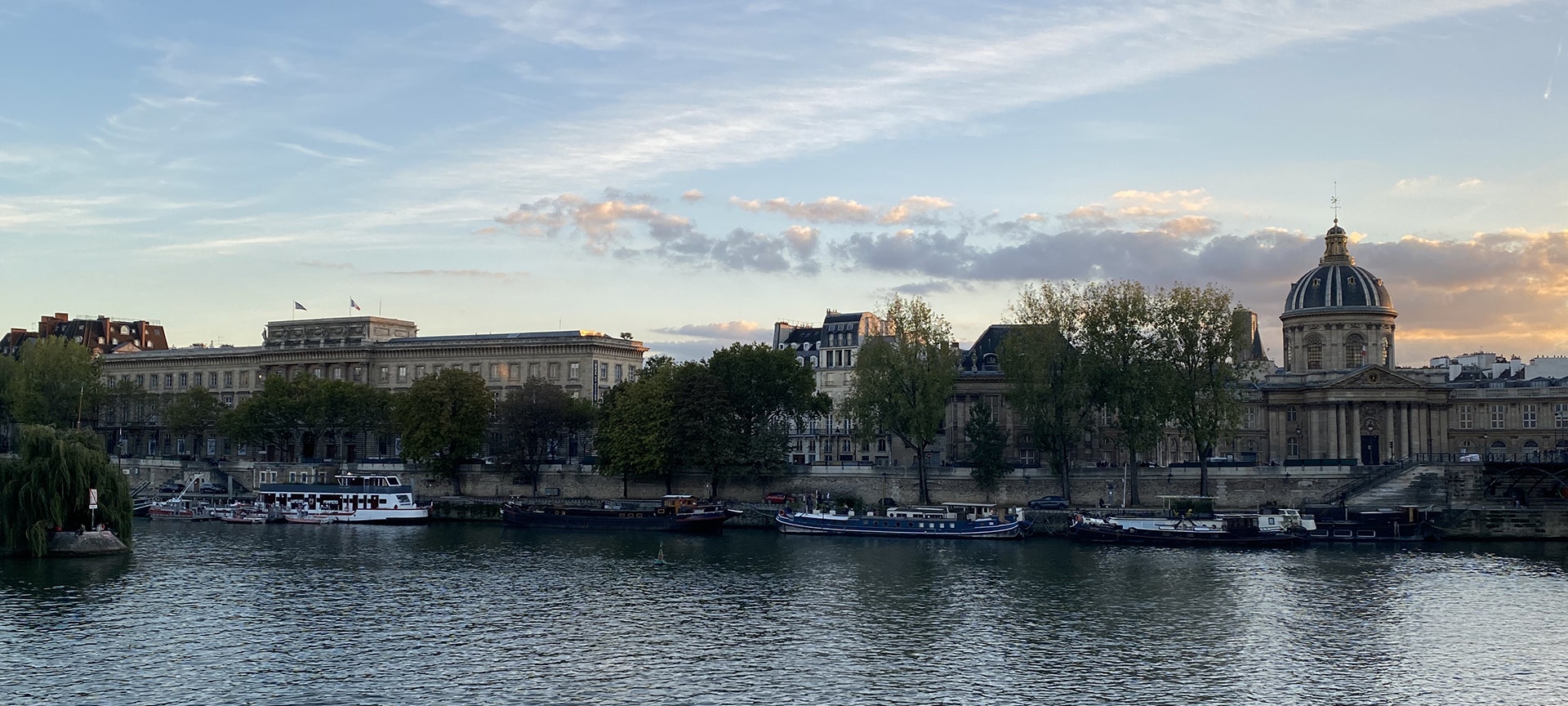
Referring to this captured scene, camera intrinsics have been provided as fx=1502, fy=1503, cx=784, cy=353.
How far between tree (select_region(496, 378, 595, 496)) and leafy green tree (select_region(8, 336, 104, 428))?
50.5m

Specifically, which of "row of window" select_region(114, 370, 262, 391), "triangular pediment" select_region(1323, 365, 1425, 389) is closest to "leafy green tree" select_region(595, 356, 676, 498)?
"triangular pediment" select_region(1323, 365, 1425, 389)

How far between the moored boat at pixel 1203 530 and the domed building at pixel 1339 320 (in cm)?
4095

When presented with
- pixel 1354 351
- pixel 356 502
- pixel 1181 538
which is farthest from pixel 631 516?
pixel 1354 351

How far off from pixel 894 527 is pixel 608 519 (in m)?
20.6

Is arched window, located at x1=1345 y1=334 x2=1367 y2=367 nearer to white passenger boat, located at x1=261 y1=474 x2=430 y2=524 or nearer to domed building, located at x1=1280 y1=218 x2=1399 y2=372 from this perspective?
domed building, located at x1=1280 y1=218 x2=1399 y2=372

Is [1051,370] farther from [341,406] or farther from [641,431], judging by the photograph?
[341,406]

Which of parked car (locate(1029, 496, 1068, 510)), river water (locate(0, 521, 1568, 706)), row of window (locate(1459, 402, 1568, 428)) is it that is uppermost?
row of window (locate(1459, 402, 1568, 428))

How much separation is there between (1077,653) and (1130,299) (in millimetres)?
56802

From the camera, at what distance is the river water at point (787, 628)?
145 ft

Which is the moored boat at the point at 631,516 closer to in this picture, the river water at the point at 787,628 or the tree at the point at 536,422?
the tree at the point at 536,422

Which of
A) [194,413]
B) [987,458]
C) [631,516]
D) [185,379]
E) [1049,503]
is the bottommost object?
[631,516]

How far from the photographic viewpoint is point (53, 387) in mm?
148000

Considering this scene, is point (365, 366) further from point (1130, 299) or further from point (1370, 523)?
point (1370, 523)

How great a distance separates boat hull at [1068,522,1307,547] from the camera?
291 ft
